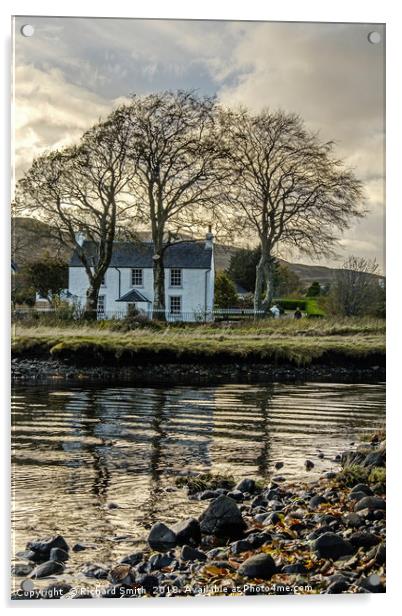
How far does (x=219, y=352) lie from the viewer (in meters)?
5.78

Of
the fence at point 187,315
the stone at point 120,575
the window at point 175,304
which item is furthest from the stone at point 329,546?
the window at point 175,304

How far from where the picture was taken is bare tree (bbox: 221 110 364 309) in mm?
5586

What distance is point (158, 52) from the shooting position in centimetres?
536

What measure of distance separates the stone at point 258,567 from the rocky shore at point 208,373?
1514 millimetres

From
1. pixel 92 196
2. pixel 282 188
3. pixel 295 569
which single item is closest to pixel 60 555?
pixel 295 569

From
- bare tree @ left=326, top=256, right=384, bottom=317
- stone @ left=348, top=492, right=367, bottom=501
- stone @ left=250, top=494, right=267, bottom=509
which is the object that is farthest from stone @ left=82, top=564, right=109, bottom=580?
bare tree @ left=326, top=256, right=384, bottom=317

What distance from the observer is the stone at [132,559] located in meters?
4.74

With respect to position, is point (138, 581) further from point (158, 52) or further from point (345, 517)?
point (158, 52)

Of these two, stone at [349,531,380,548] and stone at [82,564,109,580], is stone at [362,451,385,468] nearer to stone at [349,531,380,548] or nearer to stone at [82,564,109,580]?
stone at [349,531,380,548]

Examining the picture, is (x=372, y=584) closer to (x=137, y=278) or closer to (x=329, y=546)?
(x=329, y=546)

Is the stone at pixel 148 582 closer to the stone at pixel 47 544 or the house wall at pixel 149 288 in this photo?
the stone at pixel 47 544

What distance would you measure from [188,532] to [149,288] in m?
1.81
